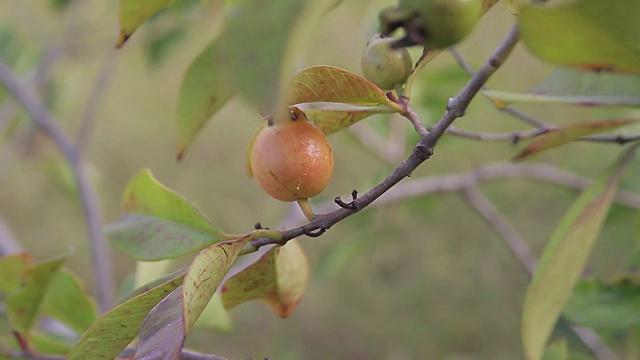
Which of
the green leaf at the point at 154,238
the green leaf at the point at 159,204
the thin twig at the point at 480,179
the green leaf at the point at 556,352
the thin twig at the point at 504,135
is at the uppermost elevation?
the green leaf at the point at 159,204

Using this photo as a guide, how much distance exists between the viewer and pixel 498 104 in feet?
1.47

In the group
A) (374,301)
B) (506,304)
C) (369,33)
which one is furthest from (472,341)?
(369,33)

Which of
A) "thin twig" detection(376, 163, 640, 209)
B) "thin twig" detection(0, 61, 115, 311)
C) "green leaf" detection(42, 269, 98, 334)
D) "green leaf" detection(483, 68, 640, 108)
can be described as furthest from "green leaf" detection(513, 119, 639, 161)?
"thin twig" detection(0, 61, 115, 311)

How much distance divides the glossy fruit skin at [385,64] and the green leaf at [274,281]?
144 millimetres

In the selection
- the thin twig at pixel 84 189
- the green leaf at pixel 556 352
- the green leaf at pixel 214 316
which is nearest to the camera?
the green leaf at pixel 556 352

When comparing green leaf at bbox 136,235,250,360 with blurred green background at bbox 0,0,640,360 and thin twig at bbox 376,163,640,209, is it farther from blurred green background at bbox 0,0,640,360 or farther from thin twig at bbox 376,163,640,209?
blurred green background at bbox 0,0,640,360

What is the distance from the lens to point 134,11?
411 millimetres

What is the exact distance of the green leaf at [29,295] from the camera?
60 cm

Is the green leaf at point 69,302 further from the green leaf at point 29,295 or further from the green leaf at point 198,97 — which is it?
Result: the green leaf at point 198,97

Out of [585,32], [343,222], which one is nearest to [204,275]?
[585,32]

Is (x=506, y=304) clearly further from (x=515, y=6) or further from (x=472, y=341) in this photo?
(x=515, y=6)

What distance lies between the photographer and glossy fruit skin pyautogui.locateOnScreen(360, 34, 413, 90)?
0.42 m

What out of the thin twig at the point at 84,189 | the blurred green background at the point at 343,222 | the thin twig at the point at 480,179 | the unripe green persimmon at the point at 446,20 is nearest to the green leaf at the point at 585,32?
the unripe green persimmon at the point at 446,20

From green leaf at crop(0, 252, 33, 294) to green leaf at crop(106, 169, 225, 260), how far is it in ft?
0.50
